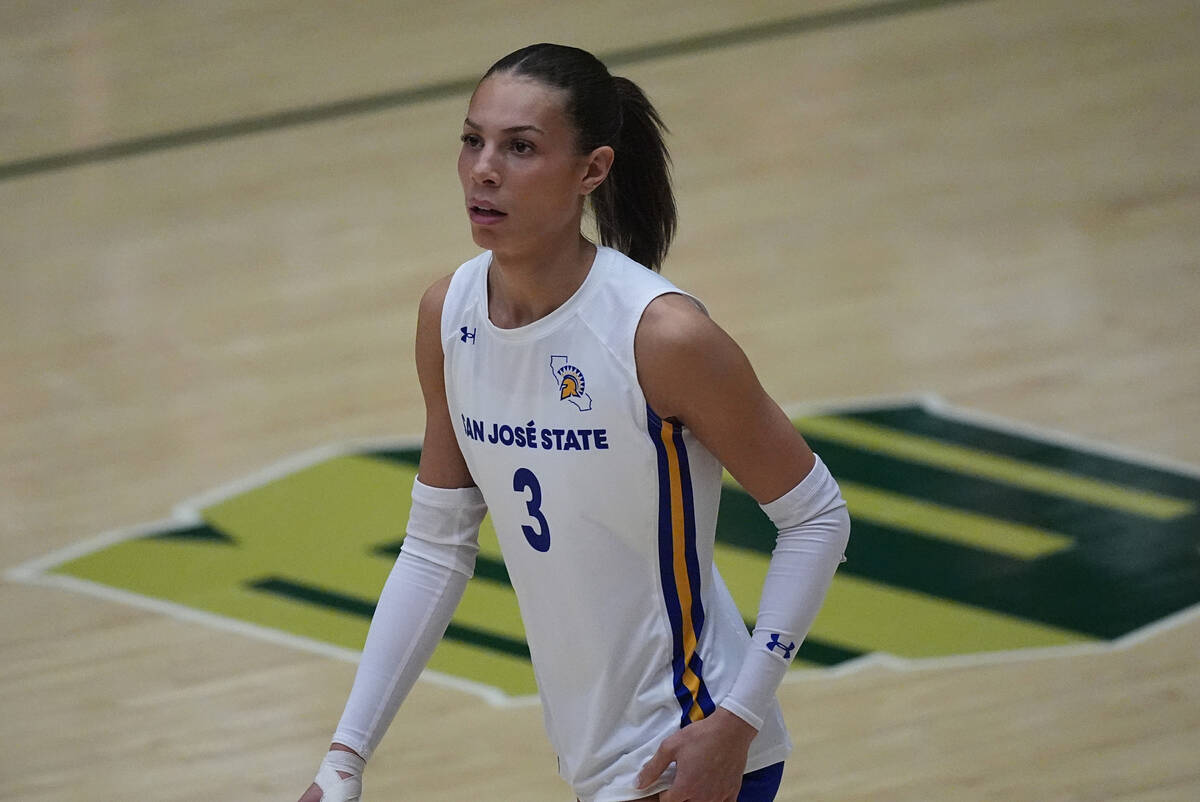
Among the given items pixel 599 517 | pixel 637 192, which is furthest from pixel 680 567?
pixel 637 192

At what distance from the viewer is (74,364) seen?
5176 mm

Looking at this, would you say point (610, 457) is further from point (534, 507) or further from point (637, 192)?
point (637, 192)

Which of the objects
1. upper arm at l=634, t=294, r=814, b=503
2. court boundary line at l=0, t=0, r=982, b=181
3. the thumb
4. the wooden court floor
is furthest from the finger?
court boundary line at l=0, t=0, r=982, b=181

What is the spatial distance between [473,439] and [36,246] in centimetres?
431

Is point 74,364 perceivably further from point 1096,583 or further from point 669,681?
point 669,681

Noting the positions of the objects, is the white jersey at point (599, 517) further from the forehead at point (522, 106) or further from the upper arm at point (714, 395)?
the forehead at point (522, 106)

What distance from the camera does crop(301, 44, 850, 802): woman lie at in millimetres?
1856

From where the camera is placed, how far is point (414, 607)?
2117 mm

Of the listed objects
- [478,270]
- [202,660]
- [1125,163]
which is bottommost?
[202,660]

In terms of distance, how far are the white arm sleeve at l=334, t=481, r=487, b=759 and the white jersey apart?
117mm

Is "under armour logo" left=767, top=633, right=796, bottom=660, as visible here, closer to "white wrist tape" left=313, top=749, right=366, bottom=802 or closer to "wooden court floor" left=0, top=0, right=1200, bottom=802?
"white wrist tape" left=313, top=749, right=366, bottom=802

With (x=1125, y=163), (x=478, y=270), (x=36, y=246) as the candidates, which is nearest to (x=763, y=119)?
(x=1125, y=163)

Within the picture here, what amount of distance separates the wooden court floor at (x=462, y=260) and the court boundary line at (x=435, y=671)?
0.03 metres

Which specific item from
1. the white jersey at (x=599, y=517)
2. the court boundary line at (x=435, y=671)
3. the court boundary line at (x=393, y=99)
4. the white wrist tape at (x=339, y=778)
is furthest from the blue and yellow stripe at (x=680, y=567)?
the court boundary line at (x=393, y=99)
